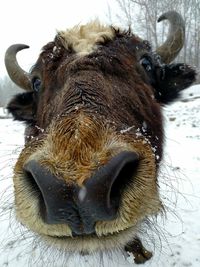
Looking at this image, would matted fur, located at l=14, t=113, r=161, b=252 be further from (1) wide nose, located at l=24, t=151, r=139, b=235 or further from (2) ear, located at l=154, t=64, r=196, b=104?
(2) ear, located at l=154, t=64, r=196, b=104

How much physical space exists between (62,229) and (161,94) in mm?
3404

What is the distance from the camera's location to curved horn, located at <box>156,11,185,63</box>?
5430mm

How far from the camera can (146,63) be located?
4.63 m

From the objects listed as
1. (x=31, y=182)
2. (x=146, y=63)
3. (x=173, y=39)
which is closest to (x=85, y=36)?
(x=146, y=63)

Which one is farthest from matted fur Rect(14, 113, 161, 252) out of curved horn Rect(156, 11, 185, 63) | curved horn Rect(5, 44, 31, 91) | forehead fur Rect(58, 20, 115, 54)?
curved horn Rect(5, 44, 31, 91)

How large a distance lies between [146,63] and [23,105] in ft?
7.06

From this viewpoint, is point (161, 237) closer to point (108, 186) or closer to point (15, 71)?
point (15, 71)

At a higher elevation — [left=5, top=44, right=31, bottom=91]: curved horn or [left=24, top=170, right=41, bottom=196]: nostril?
[left=5, top=44, right=31, bottom=91]: curved horn

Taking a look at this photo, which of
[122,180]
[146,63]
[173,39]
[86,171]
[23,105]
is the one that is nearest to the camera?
[86,171]

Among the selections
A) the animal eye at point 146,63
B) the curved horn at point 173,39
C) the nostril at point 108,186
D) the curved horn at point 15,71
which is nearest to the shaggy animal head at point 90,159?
the nostril at point 108,186

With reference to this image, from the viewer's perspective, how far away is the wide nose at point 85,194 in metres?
2.22

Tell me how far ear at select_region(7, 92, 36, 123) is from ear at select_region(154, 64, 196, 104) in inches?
79.3

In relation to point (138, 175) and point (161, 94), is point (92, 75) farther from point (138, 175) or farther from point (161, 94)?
point (161, 94)

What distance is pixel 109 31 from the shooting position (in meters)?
4.39
